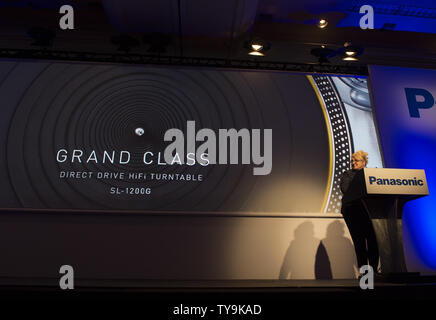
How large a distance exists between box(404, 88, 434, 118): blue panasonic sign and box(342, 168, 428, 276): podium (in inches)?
108

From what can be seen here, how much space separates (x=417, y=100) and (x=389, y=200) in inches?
124

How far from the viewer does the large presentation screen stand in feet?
11.7

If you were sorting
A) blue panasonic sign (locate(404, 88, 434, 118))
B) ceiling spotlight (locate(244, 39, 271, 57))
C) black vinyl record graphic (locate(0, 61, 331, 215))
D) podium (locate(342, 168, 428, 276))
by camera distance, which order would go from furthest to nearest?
blue panasonic sign (locate(404, 88, 434, 118)), ceiling spotlight (locate(244, 39, 271, 57)), black vinyl record graphic (locate(0, 61, 331, 215)), podium (locate(342, 168, 428, 276))

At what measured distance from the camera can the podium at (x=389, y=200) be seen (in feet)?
6.96

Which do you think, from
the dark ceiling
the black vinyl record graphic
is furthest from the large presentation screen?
the dark ceiling

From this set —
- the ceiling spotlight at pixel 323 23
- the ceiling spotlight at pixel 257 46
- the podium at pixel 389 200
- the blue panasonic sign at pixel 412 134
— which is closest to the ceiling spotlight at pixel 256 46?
the ceiling spotlight at pixel 257 46

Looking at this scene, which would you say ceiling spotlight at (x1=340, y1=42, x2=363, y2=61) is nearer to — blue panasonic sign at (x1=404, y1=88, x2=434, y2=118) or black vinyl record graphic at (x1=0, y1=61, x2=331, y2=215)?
black vinyl record graphic at (x1=0, y1=61, x2=331, y2=215)

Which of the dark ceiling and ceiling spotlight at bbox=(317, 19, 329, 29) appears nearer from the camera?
the dark ceiling

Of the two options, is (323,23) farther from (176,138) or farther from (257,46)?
(176,138)

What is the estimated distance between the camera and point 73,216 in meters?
3.44

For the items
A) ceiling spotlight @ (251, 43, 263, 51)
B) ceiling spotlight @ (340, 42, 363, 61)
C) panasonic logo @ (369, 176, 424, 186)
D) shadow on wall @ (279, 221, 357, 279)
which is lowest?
shadow on wall @ (279, 221, 357, 279)
